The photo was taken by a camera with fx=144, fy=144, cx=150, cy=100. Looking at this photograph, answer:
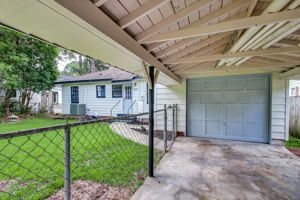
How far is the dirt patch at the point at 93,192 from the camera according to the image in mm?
2016

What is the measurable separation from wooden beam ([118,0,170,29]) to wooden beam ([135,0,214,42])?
0.34 m

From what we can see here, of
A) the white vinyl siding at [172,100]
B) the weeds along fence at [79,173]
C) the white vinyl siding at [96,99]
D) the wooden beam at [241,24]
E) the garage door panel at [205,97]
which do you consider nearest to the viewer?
the wooden beam at [241,24]

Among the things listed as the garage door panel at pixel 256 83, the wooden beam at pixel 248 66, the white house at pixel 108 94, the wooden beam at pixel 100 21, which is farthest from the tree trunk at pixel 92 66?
the wooden beam at pixel 100 21

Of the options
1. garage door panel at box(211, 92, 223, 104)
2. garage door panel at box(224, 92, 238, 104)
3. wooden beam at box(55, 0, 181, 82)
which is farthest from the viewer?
garage door panel at box(211, 92, 223, 104)

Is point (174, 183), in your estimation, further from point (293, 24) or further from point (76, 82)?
point (76, 82)

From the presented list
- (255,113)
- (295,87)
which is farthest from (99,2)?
(295,87)

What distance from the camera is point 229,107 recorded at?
196 inches

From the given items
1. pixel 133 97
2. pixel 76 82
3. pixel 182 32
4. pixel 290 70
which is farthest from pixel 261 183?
pixel 76 82

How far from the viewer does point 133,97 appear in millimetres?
9008

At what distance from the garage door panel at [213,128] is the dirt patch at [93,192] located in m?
3.90

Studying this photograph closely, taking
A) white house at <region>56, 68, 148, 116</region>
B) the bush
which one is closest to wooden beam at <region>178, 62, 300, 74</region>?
the bush

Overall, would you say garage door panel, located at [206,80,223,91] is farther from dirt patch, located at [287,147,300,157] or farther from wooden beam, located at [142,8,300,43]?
wooden beam, located at [142,8,300,43]

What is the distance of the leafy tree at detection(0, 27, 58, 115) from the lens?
324 inches

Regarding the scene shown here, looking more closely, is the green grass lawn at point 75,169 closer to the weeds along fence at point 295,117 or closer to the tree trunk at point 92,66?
the weeds along fence at point 295,117
